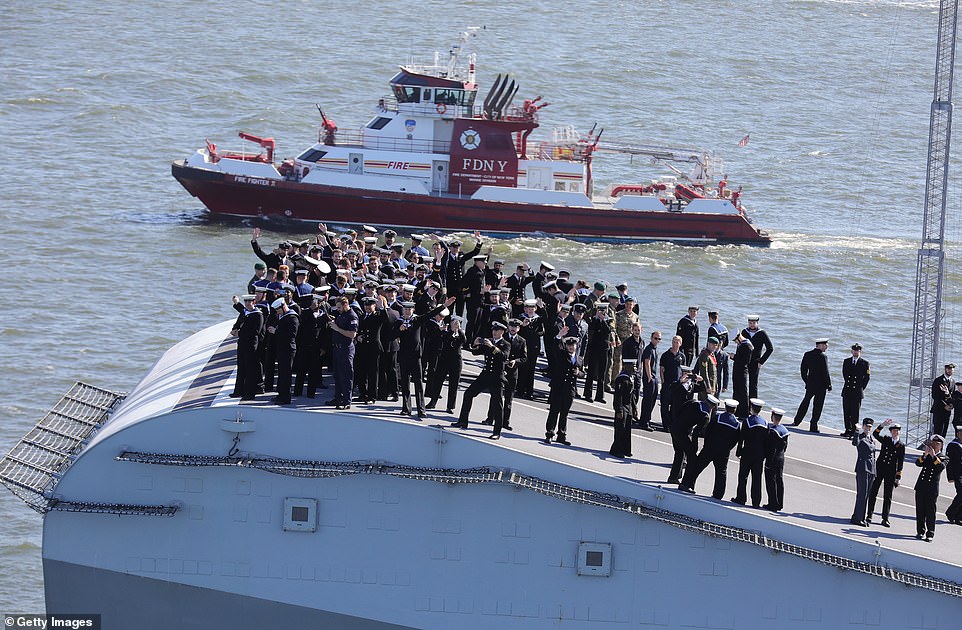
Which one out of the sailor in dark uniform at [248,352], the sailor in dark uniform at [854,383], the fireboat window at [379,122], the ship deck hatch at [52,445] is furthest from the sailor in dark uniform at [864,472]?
the fireboat window at [379,122]

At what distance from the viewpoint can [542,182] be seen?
46.7m

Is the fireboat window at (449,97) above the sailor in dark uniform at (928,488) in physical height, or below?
above

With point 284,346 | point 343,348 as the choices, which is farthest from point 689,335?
point 284,346

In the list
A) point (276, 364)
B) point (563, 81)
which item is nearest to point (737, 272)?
point (563, 81)

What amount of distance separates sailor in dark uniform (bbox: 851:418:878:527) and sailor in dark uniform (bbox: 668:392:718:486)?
173 centimetres

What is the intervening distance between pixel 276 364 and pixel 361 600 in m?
3.52

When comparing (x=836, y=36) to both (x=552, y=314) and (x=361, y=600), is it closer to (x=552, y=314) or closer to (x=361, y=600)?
(x=552, y=314)

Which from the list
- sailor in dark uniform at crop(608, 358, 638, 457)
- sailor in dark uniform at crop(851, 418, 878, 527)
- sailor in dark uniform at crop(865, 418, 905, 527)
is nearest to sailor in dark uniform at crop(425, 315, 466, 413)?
sailor in dark uniform at crop(608, 358, 638, 457)

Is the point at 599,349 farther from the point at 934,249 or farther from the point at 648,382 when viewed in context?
the point at 934,249

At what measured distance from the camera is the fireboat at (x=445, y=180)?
149 feet

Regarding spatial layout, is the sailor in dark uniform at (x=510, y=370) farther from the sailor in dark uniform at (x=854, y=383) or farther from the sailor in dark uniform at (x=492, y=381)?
the sailor in dark uniform at (x=854, y=383)

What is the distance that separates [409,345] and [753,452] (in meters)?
4.35

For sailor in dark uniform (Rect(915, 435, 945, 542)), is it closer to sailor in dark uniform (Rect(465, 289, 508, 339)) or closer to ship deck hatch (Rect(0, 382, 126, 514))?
sailor in dark uniform (Rect(465, 289, 508, 339))

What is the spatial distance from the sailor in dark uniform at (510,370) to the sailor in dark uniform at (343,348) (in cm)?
175
